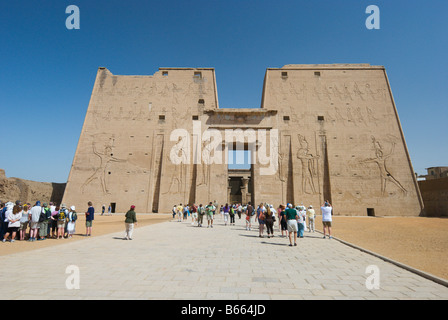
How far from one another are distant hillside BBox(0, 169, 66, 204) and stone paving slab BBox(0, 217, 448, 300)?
1858 cm

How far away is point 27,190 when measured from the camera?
2233 cm

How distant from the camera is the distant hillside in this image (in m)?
19.5

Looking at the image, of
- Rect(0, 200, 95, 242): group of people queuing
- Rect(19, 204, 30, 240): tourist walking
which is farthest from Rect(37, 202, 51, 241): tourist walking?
Rect(19, 204, 30, 240): tourist walking

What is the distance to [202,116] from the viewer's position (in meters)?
25.5

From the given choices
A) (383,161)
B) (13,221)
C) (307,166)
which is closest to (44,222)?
(13,221)

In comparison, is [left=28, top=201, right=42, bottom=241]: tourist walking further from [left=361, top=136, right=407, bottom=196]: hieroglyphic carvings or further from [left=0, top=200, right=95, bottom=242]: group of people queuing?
[left=361, top=136, right=407, bottom=196]: hieroglyphic carvings

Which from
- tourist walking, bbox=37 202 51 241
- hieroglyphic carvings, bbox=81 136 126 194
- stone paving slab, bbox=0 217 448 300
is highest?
hieroglyphic carvings, bbox=81 136 126 194

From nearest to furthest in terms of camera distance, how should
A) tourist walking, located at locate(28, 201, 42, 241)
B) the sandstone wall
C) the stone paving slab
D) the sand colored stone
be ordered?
the stone paving slab → tourist walking, located at locate(28, 201, 42, 241) → the sandstone wall → the sand colored stone

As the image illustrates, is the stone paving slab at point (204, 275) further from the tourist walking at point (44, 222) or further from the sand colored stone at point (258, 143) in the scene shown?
the sand colored stone at point (258, 143)

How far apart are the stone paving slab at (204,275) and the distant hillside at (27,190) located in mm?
18575

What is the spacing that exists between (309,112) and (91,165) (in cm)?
2384

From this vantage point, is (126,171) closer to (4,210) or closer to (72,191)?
(72,191)

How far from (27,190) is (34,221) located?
60.7ft
